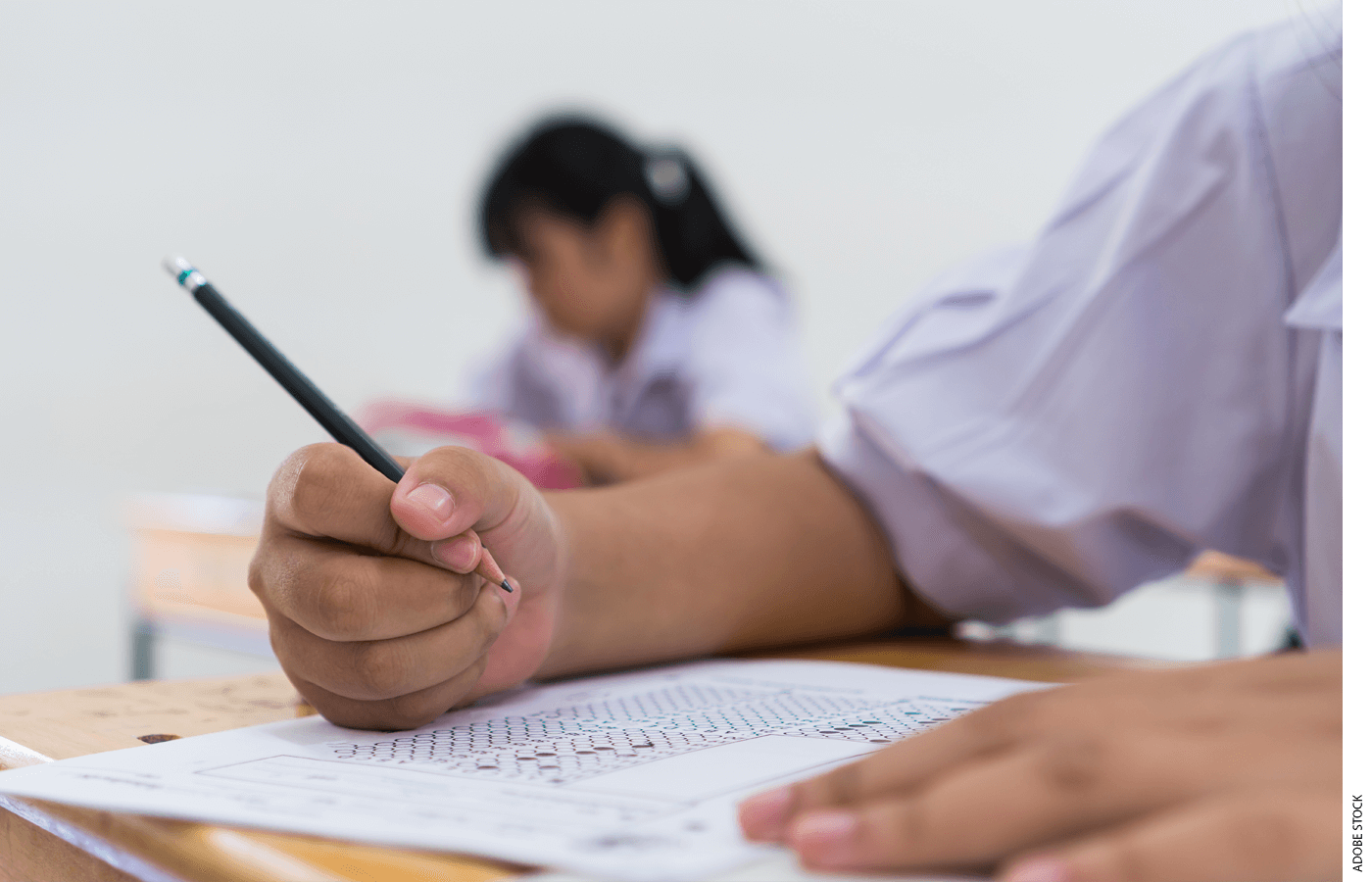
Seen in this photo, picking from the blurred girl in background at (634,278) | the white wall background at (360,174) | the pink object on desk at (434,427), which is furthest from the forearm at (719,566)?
the white wall background at (360,174)

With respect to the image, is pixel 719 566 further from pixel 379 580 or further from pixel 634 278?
pixel 634 278

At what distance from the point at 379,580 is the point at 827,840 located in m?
0.15

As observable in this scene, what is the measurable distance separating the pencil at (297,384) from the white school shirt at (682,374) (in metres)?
0.95

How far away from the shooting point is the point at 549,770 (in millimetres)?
234

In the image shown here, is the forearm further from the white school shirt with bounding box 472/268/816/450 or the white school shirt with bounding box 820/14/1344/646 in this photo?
the white school shirt with bounding box 472/268/816/450

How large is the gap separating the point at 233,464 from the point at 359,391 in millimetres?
272

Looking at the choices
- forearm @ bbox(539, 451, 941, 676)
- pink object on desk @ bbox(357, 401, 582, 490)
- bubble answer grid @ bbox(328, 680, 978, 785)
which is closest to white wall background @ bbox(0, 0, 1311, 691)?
pink object on desk @ bbox(357, 401, 582, 490)

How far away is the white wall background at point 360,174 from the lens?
5.47 feet

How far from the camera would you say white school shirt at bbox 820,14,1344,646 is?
→ 43cm

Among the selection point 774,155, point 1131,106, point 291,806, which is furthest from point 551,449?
point 774,155

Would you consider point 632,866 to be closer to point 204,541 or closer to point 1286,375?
point 1286,375

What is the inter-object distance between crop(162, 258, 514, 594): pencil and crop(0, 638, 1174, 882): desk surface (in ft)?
0.29

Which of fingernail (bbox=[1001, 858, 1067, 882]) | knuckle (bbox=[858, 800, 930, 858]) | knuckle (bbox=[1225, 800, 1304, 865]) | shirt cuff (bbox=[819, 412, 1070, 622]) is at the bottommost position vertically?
shirt cuff (bbox=[819, 412, 1070, 622])

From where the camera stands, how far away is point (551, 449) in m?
0.96
